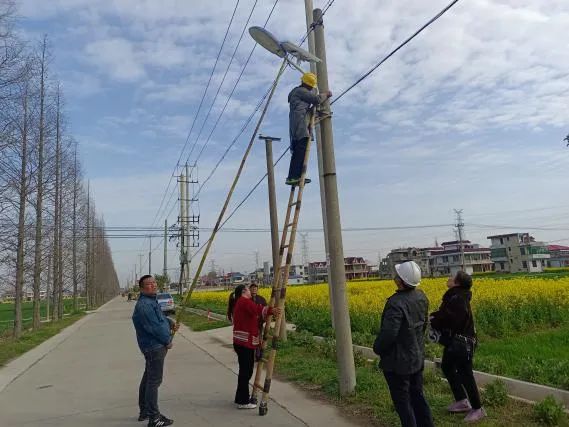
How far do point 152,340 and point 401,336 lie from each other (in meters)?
3.19

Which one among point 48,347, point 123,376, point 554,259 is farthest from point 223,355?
point 554,259

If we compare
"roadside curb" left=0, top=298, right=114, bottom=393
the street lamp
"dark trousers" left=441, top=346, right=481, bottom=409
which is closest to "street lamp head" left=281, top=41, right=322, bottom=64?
the street lamp

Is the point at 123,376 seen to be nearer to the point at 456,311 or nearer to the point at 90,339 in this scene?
the point at 456,311

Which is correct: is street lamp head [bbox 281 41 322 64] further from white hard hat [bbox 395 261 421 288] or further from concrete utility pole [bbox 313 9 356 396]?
white hard hat [bbox 395 261 421 288]

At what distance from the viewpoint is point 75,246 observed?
3428 cm

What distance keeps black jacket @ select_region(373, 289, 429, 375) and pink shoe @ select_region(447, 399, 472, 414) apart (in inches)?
61.8

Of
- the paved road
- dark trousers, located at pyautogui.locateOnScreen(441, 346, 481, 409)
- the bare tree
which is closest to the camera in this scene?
dark trousers, located at pyautogui.locateOnScreen(441, 346, 481, 409)

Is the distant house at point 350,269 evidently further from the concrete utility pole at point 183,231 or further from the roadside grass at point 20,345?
the roadside grass at point 20,345

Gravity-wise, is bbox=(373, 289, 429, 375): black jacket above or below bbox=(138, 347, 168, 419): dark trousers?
above

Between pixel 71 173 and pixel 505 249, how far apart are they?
8424 centimetres

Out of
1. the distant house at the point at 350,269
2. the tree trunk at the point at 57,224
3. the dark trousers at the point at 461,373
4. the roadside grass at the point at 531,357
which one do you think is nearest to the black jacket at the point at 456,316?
the dark trousers at the point at 461,373

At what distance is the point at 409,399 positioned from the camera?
4602 millimetres

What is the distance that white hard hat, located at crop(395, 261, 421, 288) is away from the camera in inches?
181

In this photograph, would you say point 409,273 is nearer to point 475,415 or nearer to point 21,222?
point 475,415
